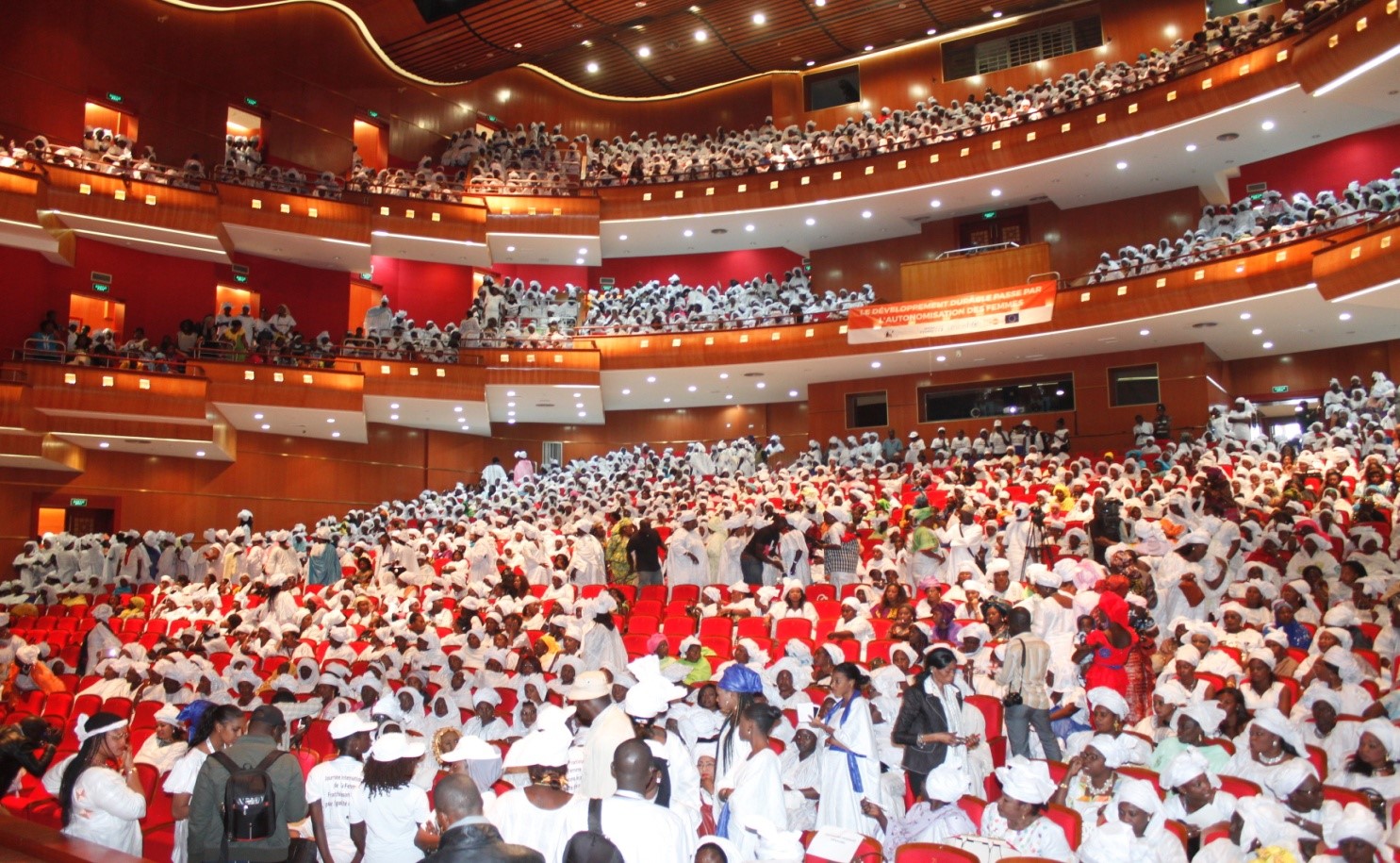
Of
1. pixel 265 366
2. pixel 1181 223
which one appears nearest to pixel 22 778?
pixel 265 366

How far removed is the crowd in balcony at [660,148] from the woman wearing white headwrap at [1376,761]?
13.6 metres

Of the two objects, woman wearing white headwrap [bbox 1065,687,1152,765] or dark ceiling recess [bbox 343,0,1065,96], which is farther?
dark ceiling recess [bbox 343,0,1065,96]

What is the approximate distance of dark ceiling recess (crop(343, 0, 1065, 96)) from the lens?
71.3 feet

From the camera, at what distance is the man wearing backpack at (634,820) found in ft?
11.0

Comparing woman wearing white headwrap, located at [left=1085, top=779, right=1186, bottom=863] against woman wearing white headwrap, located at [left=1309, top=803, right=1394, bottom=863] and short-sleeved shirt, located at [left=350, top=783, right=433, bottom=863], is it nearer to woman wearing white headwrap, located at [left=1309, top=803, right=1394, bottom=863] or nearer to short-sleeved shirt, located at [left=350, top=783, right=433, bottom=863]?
woman wearing white headwrap, located at [left=1309, top=803, right=1394, bottom=863]

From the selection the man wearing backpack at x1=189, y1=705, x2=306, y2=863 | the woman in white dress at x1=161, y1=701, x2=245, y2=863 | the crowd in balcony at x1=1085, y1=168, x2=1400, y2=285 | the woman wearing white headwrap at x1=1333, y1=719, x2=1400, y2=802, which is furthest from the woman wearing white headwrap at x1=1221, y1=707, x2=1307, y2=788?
the crowd in balcony at x1=1085, y1=168, x2=1400, y2=285

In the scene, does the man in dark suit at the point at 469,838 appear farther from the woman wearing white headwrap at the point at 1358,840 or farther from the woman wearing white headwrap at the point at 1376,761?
the woman wearing white headwrap at the point at 1376,761

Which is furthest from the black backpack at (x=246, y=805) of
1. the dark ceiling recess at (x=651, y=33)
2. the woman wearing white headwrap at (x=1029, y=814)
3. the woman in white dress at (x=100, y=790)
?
the dark ceiling recess at (x=651, y=33)

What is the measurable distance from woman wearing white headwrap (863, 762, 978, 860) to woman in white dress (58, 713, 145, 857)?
10.5ft

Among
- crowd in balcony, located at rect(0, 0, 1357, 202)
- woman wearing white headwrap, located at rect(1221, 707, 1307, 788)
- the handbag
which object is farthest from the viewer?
crowd in balcony, located at rect(0, 0, 1357, 202)

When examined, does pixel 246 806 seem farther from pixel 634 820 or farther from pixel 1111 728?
pixel 1111 728

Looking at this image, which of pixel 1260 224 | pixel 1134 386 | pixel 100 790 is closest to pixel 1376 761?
pixel 100 790

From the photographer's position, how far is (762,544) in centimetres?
1073

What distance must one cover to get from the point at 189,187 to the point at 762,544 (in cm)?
1397
